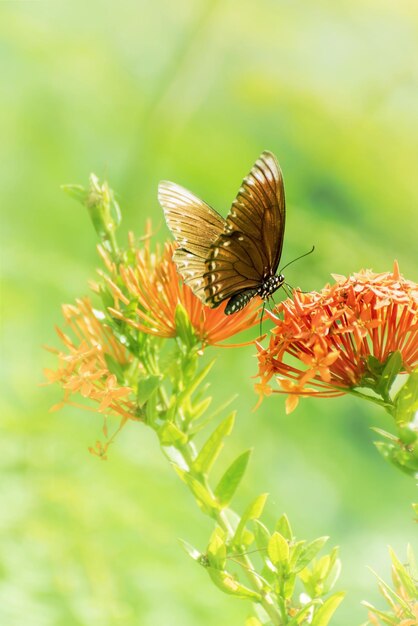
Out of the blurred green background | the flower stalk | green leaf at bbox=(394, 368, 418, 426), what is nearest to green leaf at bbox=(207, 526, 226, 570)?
the flower stalk

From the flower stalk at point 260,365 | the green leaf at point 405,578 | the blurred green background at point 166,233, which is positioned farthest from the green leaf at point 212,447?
the blurred green background at point 166,233

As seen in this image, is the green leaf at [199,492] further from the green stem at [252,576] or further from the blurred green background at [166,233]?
the blurred green background at [166,233]

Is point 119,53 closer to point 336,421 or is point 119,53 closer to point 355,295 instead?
point 336,421

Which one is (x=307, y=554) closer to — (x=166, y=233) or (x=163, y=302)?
(x=163, y=302)

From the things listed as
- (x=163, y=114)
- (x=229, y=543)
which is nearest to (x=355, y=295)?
(x=229, y=543)

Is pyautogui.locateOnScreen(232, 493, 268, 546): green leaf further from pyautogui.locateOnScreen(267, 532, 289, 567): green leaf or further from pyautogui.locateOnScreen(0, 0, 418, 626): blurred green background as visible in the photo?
pyautogui.locateOnScreen(0, 0, 418, 626): blurred green background

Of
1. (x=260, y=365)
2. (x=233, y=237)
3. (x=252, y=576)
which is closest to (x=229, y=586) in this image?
(x=252, y=576)
